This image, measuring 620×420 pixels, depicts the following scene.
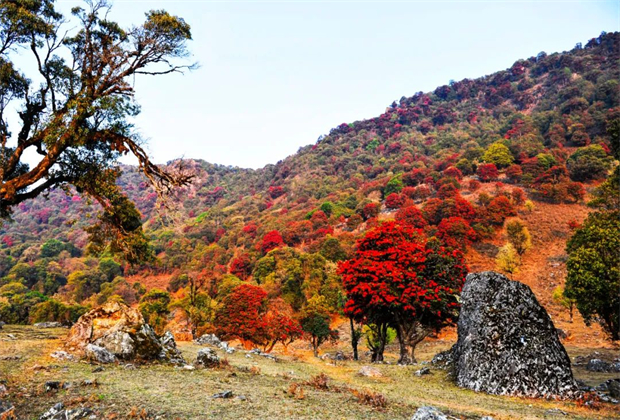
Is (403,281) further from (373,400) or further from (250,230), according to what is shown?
(250,230)

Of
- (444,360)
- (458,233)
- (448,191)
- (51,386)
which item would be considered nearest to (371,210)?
(448,191)

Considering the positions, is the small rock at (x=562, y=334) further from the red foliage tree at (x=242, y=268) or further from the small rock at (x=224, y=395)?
the red foliage tree at (x=242, y=268)

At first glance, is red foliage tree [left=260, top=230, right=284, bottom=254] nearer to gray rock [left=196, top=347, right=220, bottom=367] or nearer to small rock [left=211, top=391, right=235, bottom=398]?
gray rock [left=196, top=347, right=220, bottom=367]

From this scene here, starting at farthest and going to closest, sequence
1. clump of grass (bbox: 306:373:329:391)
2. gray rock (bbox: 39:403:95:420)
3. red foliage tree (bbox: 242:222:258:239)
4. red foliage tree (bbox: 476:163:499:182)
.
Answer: red foliage tree (bbox: 242:222:258:239)
red foliage tree (bbox: 476:163:499:182)
clump of grass (bbox: 306:373:329:391)
gray rock (bbox: 39:403:95:420)

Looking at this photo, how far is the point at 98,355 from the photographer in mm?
12547

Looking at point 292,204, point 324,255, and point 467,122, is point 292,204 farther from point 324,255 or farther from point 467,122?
point 467,122

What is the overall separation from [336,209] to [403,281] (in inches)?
2729

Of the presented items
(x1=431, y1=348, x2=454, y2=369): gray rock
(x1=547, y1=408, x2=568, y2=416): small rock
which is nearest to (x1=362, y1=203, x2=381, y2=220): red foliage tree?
(x1=431, y1=348, x2=454, y2=369): gray rock

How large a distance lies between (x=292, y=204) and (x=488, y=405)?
344ft

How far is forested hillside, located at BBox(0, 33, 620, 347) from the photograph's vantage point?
4709 cm

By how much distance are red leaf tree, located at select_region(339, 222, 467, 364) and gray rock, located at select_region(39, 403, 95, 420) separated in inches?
627

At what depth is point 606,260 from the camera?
2350 centimetres

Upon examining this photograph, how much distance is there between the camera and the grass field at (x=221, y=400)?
7504mm

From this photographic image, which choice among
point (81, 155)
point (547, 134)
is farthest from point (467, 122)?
point (81, 155)
